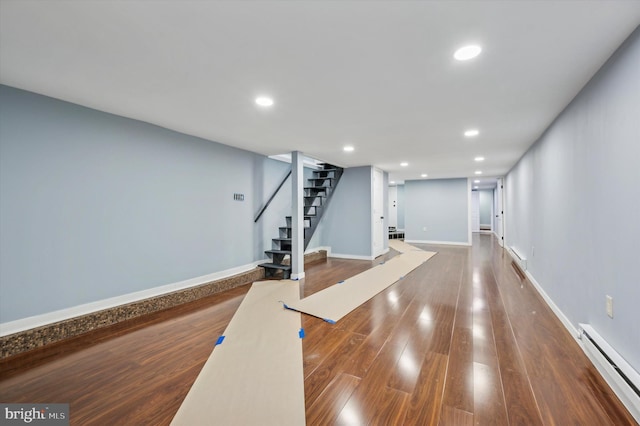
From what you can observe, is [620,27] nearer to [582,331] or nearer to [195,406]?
[582,331]

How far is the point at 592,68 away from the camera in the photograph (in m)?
1.90

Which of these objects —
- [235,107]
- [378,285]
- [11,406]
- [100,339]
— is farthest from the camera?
[378,285]

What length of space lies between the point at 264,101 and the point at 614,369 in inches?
128

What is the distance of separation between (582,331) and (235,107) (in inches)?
144

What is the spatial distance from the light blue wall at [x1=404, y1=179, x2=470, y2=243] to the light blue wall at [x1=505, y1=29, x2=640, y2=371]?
558 centimetres

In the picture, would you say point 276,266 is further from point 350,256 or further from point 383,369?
point 383,369

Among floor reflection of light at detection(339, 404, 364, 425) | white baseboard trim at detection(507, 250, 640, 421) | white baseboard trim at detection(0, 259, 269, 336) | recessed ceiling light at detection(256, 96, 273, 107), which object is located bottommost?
floor reflection of light at detection(339, 404, 364, 425)

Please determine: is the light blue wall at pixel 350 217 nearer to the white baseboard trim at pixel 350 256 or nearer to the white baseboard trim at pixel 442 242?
the white baseboard trim at pixel 350 256

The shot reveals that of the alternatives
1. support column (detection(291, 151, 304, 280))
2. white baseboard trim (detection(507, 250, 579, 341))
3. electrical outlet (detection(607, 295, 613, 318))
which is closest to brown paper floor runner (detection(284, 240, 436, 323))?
support column (detection(291, 151, 304, 280))

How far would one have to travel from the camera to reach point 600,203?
6.14 feet

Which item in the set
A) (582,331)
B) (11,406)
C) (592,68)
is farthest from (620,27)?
(11,406)

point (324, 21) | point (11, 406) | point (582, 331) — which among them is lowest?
point (11, 406)

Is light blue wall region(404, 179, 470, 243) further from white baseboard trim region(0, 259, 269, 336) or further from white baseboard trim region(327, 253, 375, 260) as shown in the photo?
white baseboard trim region(0, 259, 269, 336)

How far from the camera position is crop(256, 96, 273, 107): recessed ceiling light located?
2.39 m
